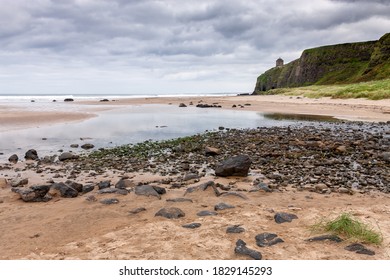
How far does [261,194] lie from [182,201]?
2.50 meters

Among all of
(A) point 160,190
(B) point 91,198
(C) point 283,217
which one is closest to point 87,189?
(B) point 91,198

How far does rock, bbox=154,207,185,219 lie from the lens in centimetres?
812

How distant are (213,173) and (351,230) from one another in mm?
7068

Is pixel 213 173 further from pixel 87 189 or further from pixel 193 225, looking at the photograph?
pixel 193 225

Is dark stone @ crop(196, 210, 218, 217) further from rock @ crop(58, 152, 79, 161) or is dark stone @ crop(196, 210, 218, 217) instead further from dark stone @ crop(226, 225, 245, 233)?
rock @ crop(58, 152, 79, 161)

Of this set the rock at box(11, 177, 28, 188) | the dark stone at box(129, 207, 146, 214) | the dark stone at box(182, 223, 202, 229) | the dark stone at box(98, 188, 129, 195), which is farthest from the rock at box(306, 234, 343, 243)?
the rock at box(11, 177, 28, 188)

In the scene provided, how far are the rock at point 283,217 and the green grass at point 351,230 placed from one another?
71 cm

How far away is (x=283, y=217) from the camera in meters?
7.85

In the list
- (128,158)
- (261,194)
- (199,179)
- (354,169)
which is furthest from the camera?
(128,158)

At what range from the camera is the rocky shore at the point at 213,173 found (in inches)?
378
